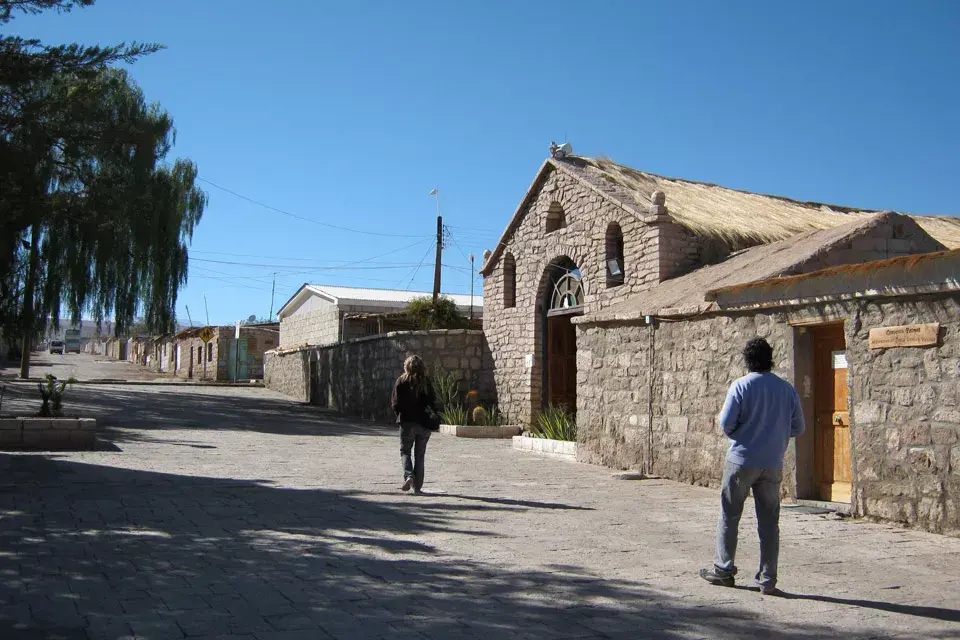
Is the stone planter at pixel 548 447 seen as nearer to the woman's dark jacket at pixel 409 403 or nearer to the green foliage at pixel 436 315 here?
the woman's dark jacket at pixel 409 403

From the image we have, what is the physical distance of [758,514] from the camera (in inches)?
213

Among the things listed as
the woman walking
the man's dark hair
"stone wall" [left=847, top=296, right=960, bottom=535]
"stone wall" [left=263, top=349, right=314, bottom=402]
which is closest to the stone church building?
"stone wall" [left=847, top=296, right=960, bottom=535]

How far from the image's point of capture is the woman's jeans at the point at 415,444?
30.4 feet

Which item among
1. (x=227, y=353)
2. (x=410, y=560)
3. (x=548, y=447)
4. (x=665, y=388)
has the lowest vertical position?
(x=410, y=560)

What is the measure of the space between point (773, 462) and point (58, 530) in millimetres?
5304

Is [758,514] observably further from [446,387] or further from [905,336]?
[446,387]

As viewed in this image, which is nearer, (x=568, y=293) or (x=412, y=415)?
(x=412, y=415)

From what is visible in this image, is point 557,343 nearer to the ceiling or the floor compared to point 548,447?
nearer to the ceiling

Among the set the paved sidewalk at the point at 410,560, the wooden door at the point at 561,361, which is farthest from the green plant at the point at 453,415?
the paved sidewalk at the point at 410,560

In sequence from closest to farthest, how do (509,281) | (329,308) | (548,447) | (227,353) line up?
(548,447)
(509,281)
(329,308)
(227,353)

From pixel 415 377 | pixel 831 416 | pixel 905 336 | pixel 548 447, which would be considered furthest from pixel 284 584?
pixel 548 447

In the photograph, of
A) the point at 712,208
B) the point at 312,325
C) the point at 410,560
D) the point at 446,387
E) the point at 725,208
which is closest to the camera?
the point at 410,560

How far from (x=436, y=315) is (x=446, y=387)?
26.0 feet

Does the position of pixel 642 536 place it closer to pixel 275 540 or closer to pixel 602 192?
pixel 275 540
